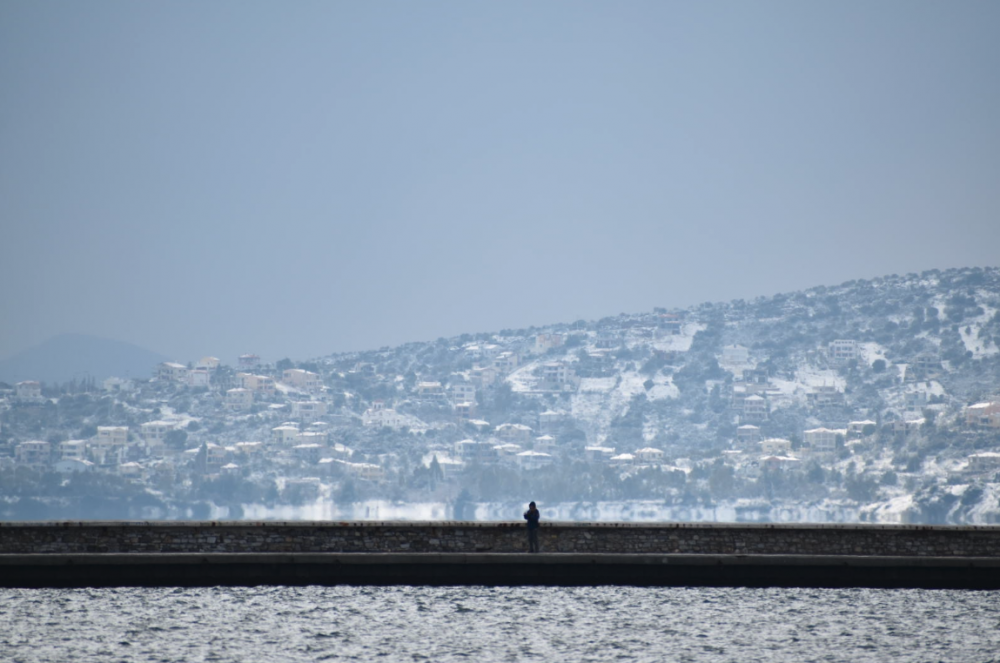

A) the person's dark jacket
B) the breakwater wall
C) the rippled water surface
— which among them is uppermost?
the person's dark jacket

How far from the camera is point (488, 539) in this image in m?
35.3

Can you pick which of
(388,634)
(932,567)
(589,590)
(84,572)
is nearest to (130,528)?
(84,572)

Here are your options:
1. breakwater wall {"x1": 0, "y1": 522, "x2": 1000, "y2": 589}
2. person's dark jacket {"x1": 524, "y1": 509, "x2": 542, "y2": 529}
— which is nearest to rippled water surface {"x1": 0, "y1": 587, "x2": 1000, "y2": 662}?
breakwater wall {"x1": 0, "y1": 522, "x2": 1000, "y2": 589}

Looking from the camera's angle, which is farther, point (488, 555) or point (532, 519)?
point (488, 555)

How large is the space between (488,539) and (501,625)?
7.11ft

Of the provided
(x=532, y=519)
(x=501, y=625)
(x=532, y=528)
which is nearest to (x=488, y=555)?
(x=532, y=528)

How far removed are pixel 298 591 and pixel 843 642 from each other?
48.5 ft

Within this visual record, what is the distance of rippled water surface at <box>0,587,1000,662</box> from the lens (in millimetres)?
32312

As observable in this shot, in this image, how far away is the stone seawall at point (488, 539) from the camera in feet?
115

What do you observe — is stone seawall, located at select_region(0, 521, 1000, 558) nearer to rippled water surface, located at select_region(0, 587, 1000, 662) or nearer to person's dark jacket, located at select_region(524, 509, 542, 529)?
person's dark jacket, located at select_region(524, 509, 542, 529)

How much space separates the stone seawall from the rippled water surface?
4.20ft

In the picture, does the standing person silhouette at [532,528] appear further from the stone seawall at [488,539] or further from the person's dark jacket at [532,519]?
the stone seawall at [488,539]

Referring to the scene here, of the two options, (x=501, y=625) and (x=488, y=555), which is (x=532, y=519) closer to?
(x=488, y=555)

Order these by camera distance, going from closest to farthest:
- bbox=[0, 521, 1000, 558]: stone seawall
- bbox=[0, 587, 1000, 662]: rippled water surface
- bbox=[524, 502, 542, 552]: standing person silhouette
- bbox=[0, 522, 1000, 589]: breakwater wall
A: bbox=[0, 587, 1000, 662]: rippled water surface → bbox=[0, 522, 1000, 589]: breakwater wall → bbox=[524, 502, 542, 552]: standing person silhouette → bbox=[0, 521, 1000, 558]: stone seawall
